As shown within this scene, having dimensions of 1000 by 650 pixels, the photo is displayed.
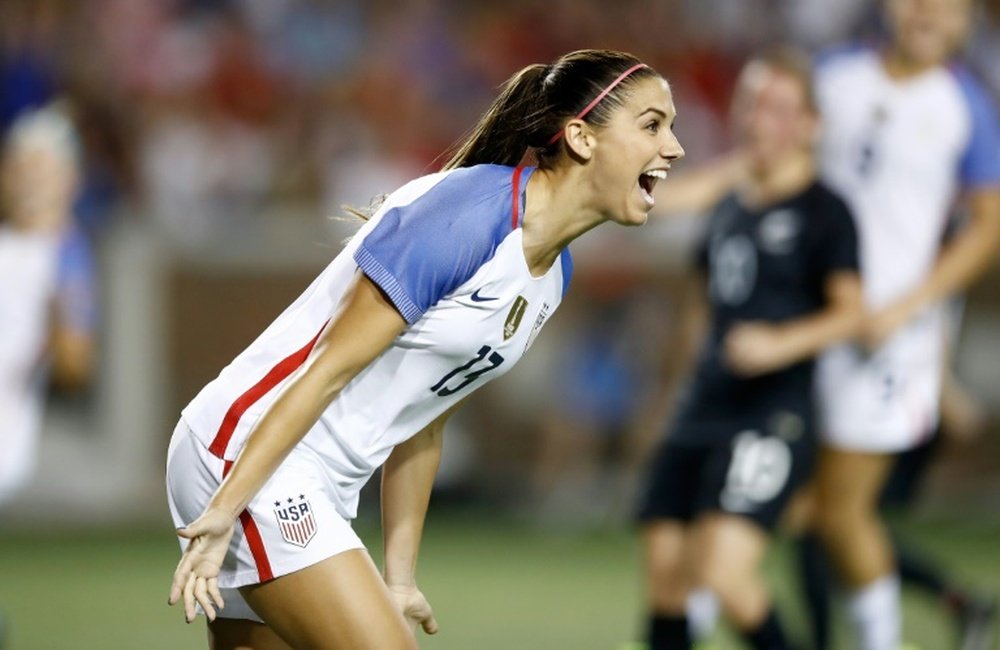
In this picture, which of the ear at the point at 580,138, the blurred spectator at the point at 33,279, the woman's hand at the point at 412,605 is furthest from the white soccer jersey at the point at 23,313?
the ear at the point at 580,138

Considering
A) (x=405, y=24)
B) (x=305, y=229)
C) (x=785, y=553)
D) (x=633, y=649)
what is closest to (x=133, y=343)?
(x=305, y=229)

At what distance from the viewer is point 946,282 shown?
666cm

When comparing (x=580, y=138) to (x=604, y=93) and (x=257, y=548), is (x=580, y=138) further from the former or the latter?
(x=257, y=548)

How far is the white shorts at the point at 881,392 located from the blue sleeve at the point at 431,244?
10.4 ft

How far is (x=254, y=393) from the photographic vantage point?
12.9 feet

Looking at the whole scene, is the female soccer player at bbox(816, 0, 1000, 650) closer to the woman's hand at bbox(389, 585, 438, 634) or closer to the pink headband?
the woman's hand at bbox(389, 585, 438, 634)

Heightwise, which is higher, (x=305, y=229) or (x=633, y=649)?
(x=305, y=229)

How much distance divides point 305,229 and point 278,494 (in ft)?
28.3

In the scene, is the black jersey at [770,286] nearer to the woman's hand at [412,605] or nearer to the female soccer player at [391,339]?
the woman's hand at [412,605]

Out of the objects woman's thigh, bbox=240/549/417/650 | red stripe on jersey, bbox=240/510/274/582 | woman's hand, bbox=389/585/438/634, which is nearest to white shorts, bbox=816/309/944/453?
woman's hand, bbox=389/585/438/634

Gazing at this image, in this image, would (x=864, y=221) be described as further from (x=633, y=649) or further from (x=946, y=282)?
(x=633, y=649)

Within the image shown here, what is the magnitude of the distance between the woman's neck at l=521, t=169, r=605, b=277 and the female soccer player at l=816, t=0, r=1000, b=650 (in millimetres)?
2857

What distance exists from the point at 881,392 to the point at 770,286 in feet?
2.59

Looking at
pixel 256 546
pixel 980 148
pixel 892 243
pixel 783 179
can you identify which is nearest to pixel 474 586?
pixel 892 243
